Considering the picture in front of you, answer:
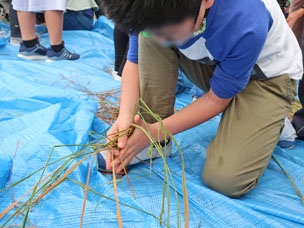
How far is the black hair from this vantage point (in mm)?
584

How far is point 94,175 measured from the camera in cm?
99

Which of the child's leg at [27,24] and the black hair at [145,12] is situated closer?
the black hair at [145,12]

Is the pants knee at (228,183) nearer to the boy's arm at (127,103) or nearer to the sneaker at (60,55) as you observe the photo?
the boy's arm at (127,103)

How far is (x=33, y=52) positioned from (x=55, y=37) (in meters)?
0.16

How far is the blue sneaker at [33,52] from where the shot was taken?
77.5 inches

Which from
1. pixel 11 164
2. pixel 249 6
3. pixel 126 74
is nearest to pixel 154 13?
pixel 249 6

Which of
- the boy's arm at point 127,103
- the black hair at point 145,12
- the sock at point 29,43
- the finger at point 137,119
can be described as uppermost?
the black hair at point 145,12

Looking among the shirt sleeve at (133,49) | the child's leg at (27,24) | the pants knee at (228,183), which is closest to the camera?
the pants knee at (228,183)

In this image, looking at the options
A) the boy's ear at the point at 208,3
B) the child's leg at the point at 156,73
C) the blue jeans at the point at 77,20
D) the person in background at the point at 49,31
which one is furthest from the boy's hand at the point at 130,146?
the blue jeans at the point at 77,20

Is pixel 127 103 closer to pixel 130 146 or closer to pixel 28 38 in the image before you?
pixel 130 146

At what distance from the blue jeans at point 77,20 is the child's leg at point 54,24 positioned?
1.80 ft

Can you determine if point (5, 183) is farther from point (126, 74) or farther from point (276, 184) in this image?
point (276, 184)

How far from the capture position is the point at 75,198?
87cm

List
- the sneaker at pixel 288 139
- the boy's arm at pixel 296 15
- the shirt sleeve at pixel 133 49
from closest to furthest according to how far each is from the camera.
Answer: the shirt sleeve at pixel 133 49 < the sneaker at pixel 288 139 < the boy's arm at pixel 296 15
